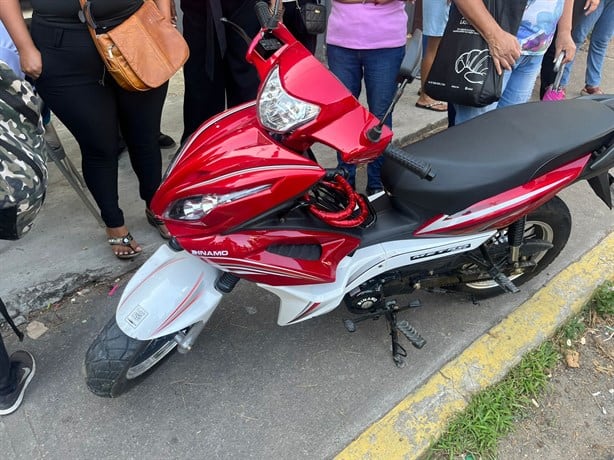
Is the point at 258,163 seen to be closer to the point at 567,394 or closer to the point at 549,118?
the point at 549,118

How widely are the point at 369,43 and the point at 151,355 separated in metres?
1.68

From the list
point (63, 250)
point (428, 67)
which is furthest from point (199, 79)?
point (428, 67)

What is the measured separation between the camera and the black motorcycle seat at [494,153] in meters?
1.74

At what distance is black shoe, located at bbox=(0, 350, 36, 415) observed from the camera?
1.87m

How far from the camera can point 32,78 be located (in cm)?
195

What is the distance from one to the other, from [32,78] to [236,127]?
1040mm

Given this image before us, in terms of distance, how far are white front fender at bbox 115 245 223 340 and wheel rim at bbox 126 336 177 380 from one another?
231 mm

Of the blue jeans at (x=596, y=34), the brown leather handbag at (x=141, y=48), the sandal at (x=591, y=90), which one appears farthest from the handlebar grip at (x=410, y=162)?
the sandal at (x=591, y=90)

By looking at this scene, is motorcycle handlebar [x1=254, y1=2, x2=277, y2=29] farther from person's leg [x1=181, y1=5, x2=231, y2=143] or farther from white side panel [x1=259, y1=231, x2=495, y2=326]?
person's leg [x1=181, y1=5, x2=231, y2=143]

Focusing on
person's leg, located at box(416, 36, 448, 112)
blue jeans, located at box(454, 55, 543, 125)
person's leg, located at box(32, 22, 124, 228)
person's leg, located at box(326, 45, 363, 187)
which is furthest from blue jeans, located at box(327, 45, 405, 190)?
person's leg, located at box(416, 36, 448, 112)

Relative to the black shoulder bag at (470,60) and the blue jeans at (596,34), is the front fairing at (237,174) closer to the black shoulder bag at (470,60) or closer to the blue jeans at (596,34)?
the black shoulder bag at (470,60)

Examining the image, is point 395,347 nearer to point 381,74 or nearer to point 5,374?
point 381,74

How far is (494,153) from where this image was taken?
1.76 metres

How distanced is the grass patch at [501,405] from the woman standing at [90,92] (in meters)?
→ 1.77
